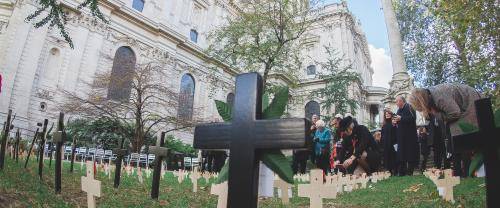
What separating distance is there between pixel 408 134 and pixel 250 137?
19.8 ft

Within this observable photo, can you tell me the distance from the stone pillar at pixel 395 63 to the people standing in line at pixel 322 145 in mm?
7706

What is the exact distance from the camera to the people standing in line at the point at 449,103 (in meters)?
4.62

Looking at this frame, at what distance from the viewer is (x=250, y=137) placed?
1384 millimetres

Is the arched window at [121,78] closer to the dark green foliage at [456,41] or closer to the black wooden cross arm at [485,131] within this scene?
the dark green foliage at [456,41]

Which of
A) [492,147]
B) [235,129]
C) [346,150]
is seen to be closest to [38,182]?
[235,129]

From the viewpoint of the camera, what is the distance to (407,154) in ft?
21.7

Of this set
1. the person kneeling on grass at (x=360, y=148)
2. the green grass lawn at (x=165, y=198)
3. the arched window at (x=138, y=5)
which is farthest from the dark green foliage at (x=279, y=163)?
the arched window at (x=138, y=5)

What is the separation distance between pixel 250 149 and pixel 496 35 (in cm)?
1110

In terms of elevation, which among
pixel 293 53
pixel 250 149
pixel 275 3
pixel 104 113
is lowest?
pixel 250 149

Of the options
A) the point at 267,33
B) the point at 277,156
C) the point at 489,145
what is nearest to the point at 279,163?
the point at 277,156

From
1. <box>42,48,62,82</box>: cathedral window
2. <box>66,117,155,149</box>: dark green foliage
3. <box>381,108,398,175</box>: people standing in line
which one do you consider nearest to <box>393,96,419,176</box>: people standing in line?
<box>381,108,398,175</box>: people standing in line

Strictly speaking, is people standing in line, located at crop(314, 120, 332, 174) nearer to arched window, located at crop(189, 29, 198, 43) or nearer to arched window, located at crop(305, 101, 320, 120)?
arched window, located at crop(189, 29, 198, 43)

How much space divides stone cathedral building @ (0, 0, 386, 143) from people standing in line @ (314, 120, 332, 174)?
533 inches

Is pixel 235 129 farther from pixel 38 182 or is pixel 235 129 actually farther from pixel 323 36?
pixel 323 36
